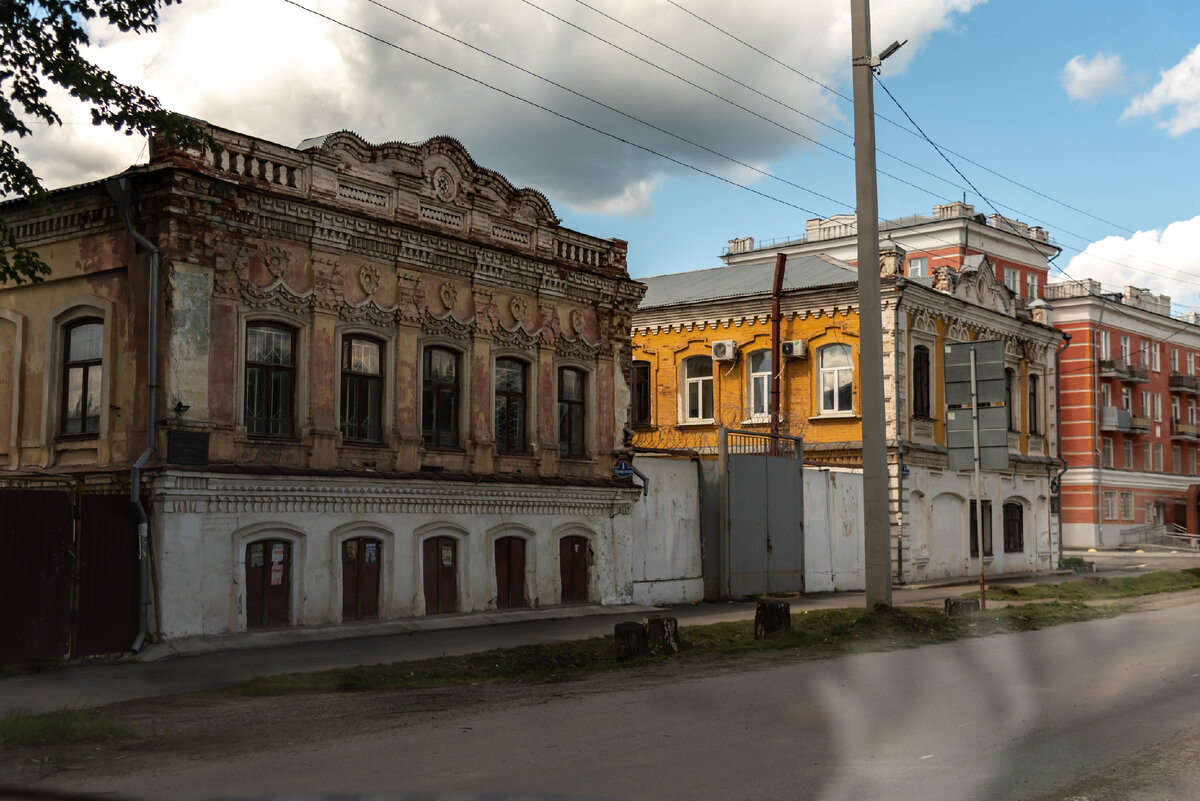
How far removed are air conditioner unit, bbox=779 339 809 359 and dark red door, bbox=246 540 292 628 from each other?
19.6 meters

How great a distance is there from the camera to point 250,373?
17375 millimetres

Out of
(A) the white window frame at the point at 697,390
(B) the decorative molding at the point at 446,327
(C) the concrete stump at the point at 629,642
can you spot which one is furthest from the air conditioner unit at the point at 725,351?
(C) the concrete stump at the point at 629,642

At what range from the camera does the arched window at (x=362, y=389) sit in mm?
18859

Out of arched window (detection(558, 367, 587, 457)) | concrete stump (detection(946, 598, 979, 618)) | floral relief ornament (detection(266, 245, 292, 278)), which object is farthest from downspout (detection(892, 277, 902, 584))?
floral relief ornament (detection(266, 245, 292, 278))

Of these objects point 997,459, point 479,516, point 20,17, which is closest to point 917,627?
point 997,459

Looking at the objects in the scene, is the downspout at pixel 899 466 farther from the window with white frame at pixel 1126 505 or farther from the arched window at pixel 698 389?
the window with white frame at pixel 1126 505

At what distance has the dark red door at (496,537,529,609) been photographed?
20.9 metres

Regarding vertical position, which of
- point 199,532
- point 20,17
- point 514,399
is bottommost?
point 199,532

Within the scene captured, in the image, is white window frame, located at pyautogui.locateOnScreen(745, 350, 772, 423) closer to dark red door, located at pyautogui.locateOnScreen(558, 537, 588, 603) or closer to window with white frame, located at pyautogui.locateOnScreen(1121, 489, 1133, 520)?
dark red door, located at pyautogui.locateOnScreen(558, 537, 588, 603)

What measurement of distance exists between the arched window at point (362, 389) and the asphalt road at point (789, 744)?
8.83 m

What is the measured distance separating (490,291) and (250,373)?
17.2 ft

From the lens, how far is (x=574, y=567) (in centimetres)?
2252

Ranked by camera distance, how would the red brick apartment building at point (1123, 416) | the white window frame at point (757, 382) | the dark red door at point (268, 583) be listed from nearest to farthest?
the dark red door at point (268, 583) → the white window frame at point (757, 382) → the red brick apartment building at point (1123, 416)

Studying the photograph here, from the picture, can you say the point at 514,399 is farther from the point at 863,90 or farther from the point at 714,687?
the point at 714,687
